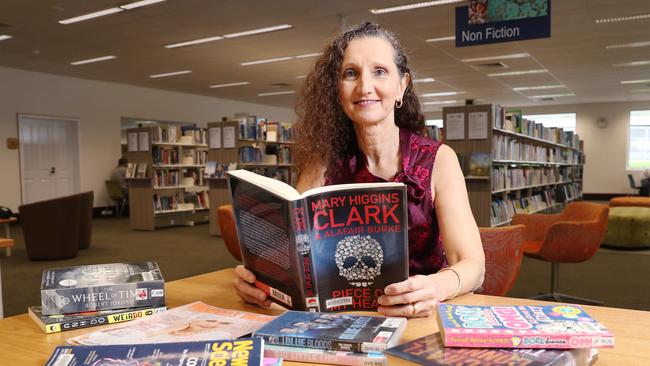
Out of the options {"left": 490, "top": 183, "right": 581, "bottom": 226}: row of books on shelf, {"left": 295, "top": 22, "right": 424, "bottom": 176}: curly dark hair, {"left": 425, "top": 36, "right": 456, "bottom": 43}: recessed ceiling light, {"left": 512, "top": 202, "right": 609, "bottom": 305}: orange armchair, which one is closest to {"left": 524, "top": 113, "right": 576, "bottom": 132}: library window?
{"left": 490, "top": 183, "right": 581, "bottom": 226}: row of books on shelf

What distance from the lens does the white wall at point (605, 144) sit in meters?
15.3

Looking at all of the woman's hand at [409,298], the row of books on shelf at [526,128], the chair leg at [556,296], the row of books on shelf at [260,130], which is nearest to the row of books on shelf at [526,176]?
the row of books on shelf at [526,128]

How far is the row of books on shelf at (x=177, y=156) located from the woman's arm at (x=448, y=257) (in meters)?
8.15

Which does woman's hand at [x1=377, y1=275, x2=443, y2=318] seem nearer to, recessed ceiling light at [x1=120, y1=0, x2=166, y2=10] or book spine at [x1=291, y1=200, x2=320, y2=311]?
book spine at [x1=291, y1=200, x2=320, y2=311]

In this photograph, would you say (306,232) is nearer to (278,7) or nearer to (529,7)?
(529,7)

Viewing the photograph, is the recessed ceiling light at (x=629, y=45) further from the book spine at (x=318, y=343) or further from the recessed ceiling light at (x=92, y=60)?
the book spine at (x=318, y=343)

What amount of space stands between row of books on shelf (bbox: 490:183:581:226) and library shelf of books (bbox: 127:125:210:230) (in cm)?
582

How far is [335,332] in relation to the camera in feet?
2.68

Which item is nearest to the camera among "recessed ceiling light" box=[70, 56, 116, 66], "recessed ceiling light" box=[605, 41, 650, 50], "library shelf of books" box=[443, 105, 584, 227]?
"library shelf of books" box=[443, 105, 584, 227]

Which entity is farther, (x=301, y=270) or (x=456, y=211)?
(x=456, y=211)

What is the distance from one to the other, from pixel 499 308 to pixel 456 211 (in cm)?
54

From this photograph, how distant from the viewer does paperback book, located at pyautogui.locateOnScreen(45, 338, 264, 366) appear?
2.27 ft

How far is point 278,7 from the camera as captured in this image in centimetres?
616

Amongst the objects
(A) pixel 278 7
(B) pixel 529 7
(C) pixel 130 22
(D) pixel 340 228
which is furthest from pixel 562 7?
(D) pixel 340 228
